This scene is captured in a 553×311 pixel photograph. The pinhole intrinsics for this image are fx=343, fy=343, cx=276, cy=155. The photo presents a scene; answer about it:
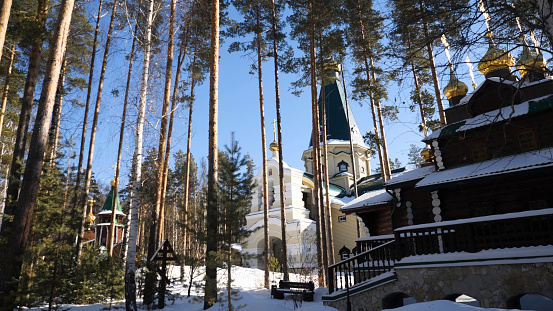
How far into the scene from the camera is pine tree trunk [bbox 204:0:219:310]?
30.0 ft

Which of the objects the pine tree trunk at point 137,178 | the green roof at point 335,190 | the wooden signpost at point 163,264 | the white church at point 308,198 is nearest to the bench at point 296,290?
the wooden signpost at point 163,264

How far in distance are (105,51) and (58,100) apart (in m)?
Answer: 3.28

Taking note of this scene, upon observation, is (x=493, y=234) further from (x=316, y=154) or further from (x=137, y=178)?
(x=137, y=178)

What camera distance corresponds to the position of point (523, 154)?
31.4 ft

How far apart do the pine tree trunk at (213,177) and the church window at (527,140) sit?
29.8 feet

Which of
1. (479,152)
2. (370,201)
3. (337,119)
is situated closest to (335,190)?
(337,119)

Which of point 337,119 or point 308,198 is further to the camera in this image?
point 337,119

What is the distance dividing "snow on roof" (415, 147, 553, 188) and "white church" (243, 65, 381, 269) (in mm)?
12166

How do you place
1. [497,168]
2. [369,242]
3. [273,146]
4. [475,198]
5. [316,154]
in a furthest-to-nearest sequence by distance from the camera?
[273,146] < [316,154] < [369,242] < [475,198] < [497,168]

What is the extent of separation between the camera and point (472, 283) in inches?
287

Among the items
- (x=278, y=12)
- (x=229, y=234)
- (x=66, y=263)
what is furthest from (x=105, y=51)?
(x=229, y=234)

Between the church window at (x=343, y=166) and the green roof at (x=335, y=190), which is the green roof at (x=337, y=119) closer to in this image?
the church window at (x=343, y=166)

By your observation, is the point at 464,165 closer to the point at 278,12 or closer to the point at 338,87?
the point at 278,12

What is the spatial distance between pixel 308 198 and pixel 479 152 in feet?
71.5
